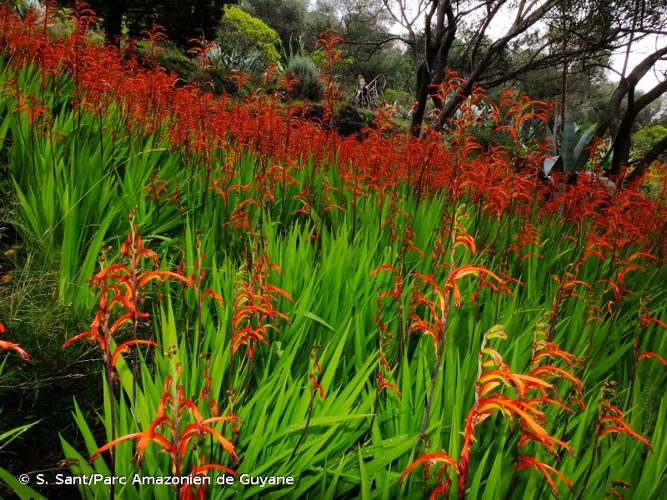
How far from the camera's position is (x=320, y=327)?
1.80 metres

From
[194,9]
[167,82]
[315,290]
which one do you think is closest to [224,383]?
[315,290]

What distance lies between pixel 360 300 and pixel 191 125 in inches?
84.2

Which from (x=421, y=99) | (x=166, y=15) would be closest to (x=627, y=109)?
(x=421, y=99)

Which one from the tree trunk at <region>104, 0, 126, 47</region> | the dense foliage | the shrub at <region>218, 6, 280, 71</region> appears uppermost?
the shrub at <region>218, 6, 280, 71</region>

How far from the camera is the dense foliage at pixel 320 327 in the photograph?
37.9 inches

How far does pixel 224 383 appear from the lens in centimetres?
146

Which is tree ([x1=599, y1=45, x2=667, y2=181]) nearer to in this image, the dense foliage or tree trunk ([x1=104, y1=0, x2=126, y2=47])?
the dense foliage

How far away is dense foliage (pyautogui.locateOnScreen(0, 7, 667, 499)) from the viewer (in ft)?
3.16

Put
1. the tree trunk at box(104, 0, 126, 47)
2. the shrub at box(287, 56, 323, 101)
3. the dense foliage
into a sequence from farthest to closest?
1. the shrub at box(287, 56, 323, 101)
2. the tree trunk at box(104, 0, 126, 47)
3. the dense foliage

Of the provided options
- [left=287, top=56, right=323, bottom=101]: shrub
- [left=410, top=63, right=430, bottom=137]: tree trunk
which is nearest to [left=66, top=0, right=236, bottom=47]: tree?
[left=287, top=56, right=323, bottom=101]: shrub

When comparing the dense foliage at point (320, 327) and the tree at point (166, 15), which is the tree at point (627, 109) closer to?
the dense foliage at point (320, 327)

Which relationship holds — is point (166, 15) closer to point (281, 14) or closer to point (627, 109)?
point (627, 109)

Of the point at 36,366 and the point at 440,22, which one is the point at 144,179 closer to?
the point at 36,366

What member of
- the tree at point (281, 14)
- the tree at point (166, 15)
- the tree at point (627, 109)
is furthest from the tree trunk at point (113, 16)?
the tree at point (281, 14)
